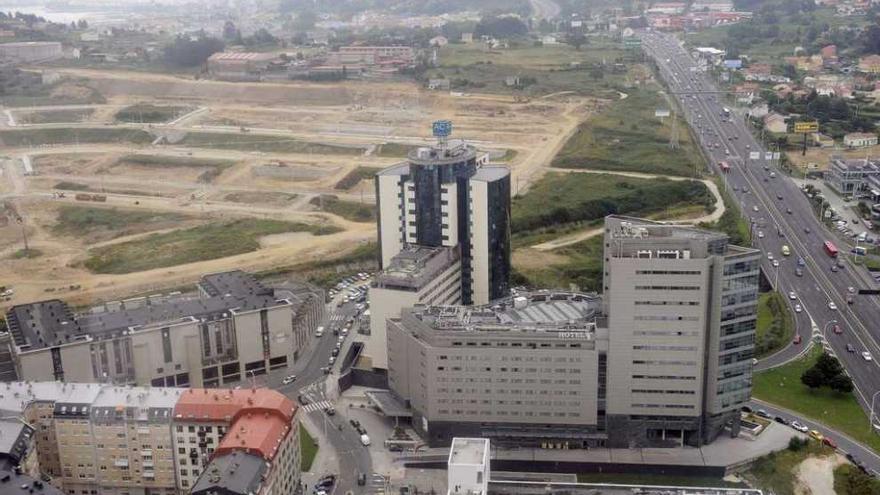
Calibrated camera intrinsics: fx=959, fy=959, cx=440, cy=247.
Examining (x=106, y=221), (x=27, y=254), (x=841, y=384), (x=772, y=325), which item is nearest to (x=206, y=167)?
(x=106, y=221)

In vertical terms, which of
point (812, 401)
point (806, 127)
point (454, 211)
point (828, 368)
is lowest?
point (812, 401)

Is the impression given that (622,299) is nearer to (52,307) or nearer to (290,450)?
(290,450)

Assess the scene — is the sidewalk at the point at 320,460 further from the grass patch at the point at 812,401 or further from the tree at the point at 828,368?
the tree at the point at 828,368

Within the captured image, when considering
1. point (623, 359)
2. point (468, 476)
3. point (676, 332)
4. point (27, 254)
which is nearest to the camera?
point (468, 476)

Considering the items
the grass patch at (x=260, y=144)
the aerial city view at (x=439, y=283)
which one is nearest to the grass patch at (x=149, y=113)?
the aerial city view at (x=439, y=283)

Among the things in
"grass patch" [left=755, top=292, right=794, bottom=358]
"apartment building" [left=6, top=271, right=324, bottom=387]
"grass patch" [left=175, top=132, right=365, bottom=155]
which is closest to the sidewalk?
"apartment building" [left=6, top=271, right=324, bottom=387]

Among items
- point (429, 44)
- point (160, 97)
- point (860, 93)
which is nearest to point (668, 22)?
point (429, 44)

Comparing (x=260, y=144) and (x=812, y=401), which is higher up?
(x=260, y=144)

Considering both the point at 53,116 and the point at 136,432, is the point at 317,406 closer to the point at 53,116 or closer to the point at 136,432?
the point at 136,432
